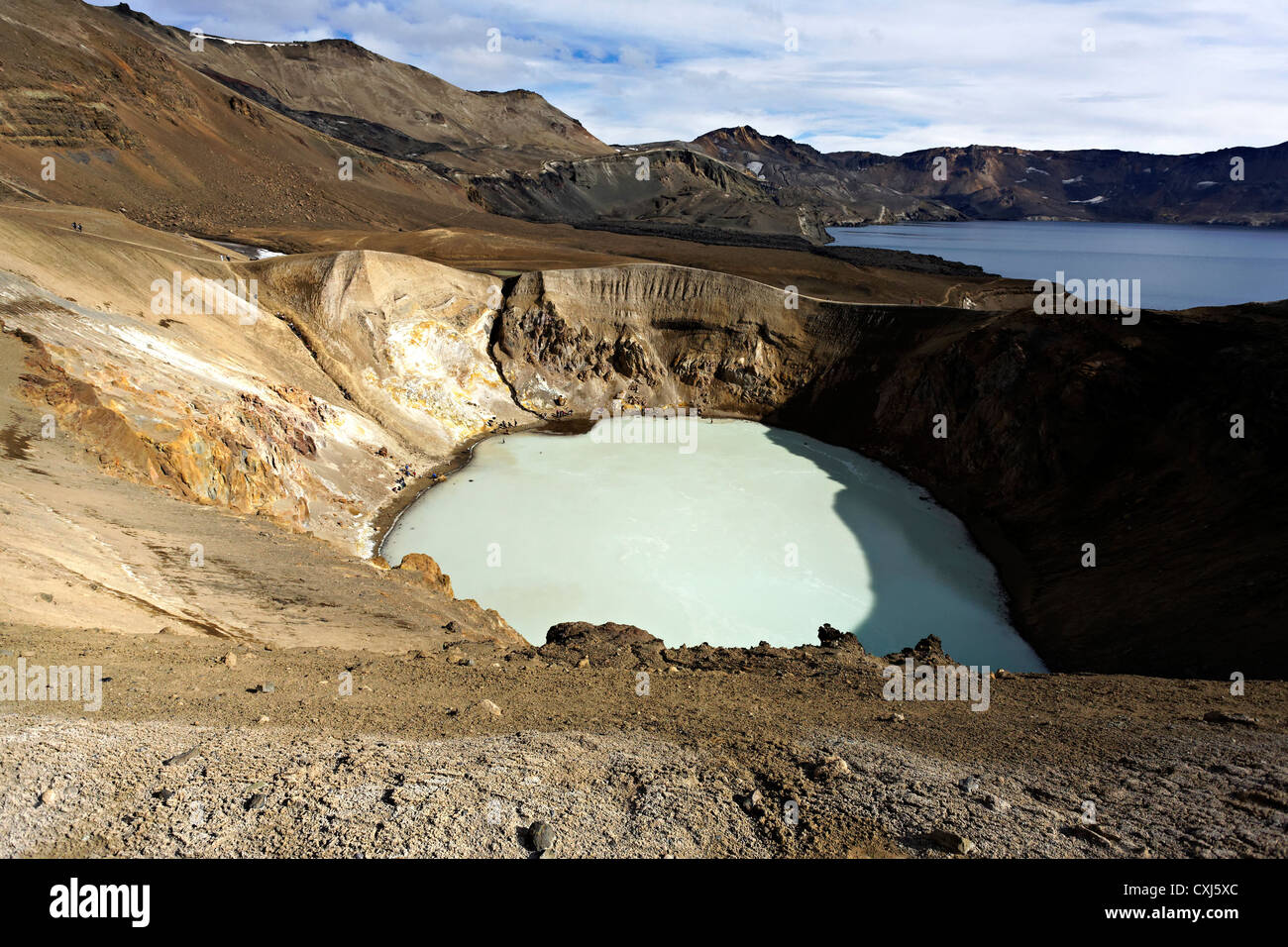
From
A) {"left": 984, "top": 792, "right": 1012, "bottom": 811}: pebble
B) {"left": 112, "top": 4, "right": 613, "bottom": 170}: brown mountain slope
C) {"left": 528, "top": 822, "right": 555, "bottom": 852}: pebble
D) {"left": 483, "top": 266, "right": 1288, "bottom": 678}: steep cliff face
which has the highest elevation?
{"left": 112, "top": 4, "right": 613, "bottom": 170}: brown mountain slope

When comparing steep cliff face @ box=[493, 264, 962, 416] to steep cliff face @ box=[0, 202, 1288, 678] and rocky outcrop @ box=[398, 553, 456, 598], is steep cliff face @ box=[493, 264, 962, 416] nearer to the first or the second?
steep cliff face @ box=[0, 202, 1288, 678]

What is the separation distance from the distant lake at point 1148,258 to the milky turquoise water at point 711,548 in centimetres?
5233

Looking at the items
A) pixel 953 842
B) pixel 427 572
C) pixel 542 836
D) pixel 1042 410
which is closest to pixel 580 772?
pixel 542 836

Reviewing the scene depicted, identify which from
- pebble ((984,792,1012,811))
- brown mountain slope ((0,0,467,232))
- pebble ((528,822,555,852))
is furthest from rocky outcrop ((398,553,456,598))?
brown mountain slope ((0,0,467,232))

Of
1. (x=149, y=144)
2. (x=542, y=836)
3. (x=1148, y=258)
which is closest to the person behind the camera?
(x=542, y=836)

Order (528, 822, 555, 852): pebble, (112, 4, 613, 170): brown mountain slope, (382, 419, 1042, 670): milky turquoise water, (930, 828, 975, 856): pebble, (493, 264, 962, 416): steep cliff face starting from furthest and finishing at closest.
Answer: (112, 4, 613, 170): brown mountain slope, (493, 264, 962, 416): steep cliff face, (382, 419, 1042, 670): milky turquoise water, (930, 828, 975, 856): pebble, (528, 822, 555, 852): pebble

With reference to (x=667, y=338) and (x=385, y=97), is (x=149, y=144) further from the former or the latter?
(x=385, y=97)

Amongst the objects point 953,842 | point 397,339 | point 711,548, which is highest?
point 397,339

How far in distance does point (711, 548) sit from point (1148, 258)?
111 m

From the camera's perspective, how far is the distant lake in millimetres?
68938

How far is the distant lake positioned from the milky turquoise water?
52.3m

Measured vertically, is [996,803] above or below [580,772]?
below

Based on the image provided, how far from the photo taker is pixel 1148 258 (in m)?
100
